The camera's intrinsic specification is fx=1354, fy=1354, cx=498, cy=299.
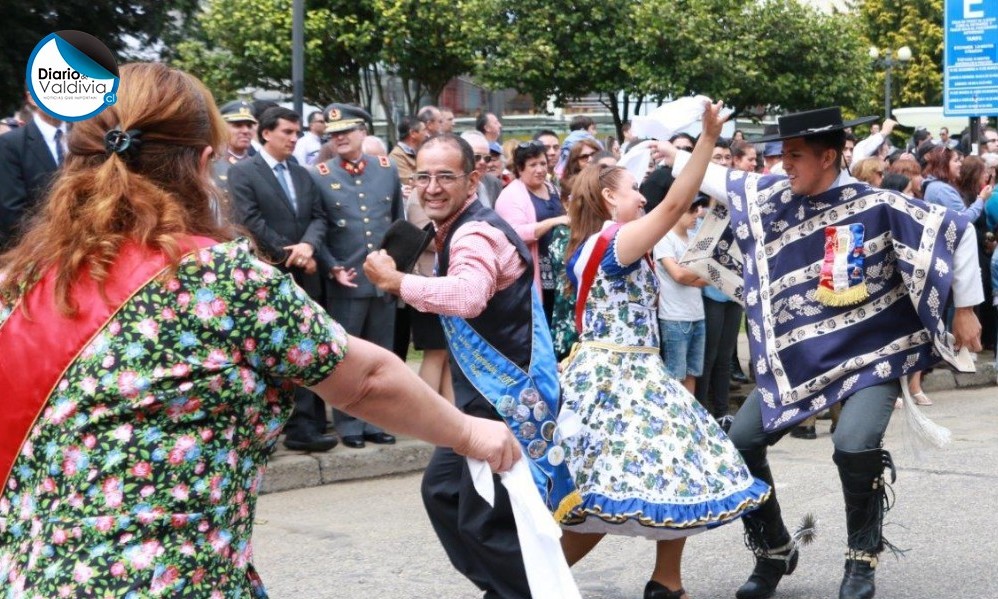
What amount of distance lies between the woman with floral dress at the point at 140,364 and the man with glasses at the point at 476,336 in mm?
1884

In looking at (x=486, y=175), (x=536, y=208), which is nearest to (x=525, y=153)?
(x=536, y=208)

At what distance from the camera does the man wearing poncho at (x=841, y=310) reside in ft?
16.5

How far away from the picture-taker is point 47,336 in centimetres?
221

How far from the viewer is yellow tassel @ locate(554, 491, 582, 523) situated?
187 inches

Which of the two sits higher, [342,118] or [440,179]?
[440,179]

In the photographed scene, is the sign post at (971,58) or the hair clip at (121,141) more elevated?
the hair clip at (121,141)

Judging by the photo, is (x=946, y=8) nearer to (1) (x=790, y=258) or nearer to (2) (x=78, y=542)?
(1) (x=790, y=258)

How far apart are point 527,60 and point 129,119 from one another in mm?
27421

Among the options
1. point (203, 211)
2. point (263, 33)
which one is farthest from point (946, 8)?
point (263, 33)

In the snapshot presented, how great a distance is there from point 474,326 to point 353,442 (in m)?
3.63

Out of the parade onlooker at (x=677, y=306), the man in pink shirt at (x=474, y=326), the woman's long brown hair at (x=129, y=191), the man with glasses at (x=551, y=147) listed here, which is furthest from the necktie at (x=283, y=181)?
the woman's long brown hair at (x=129, y=191)

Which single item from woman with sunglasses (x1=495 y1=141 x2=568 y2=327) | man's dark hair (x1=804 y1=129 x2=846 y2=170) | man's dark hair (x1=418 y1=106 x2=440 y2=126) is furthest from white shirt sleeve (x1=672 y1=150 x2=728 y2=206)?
man's dark hair (x1=418 y1=106 x2=440 y2=126)

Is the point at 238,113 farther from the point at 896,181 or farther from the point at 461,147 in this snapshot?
the point at 896,181

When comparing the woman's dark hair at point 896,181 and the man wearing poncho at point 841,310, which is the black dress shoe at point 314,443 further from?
the woman's dark hair at point 896,181
